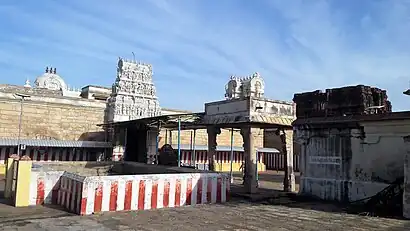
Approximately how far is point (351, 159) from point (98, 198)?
8710mm

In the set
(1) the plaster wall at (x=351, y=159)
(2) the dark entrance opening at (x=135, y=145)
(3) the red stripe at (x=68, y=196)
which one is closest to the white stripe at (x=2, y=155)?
(2) the dark entrance opening at (x=135, y=145)

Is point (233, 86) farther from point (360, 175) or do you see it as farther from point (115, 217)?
point (115, 217)

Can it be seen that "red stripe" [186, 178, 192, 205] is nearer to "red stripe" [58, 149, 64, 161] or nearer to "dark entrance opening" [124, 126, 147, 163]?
"dark entrance opening" [124, 126, 147, 163]

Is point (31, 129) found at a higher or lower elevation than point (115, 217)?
higher

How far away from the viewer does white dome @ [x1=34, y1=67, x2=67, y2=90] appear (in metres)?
43.6

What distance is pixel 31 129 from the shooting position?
23812mm

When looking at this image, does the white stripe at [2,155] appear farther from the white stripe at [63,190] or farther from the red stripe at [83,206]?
the red stripe at [83,206]

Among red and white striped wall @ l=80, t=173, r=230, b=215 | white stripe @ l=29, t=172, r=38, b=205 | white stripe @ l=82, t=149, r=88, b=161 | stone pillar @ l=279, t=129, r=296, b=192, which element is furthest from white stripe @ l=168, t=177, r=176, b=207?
white stripe @ l=82, t=149, r=88, b=161

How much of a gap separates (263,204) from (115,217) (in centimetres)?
533

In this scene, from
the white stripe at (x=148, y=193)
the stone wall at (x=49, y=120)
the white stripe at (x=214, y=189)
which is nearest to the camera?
the white stripe at (x=148, y=193)

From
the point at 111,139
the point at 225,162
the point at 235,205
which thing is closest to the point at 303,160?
the point at 235,205

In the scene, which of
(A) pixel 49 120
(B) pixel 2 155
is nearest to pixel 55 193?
(B) pixel 2 155

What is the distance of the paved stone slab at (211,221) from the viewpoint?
779cm

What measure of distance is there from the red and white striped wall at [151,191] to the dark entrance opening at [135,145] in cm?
1383
